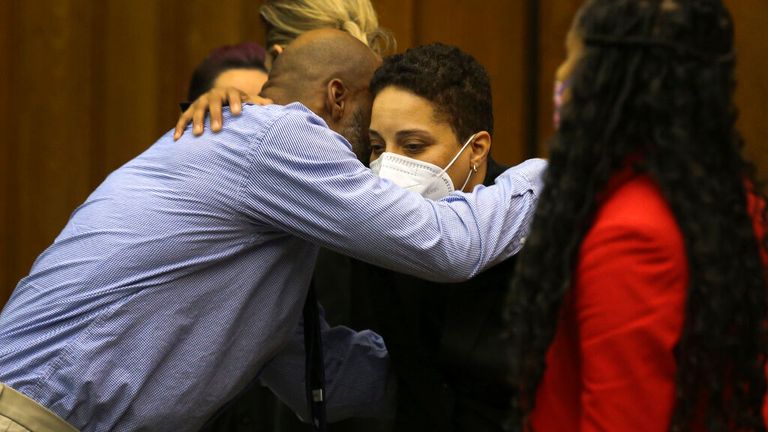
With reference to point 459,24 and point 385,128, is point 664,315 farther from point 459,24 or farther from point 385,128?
point 459,24

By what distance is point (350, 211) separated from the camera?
6.85 feet

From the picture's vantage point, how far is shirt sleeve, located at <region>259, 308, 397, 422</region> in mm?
2533

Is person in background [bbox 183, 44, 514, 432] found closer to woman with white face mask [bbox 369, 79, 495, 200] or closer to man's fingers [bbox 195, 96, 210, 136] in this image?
woman with white face mask [bbox 369, 79, 495, 200]

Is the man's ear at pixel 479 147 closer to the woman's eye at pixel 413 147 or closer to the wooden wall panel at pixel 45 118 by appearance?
the woman's eye at pixel 413 147

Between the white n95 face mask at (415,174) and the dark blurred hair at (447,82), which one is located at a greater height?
the dark blurred hair at (447,82)

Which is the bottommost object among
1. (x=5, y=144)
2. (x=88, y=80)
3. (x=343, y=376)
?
(x=343, y=376)

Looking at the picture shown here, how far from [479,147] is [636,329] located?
1.05 m

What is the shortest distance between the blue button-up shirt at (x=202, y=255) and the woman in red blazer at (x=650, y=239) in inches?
20.1

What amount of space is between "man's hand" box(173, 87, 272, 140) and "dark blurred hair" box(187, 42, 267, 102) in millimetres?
1206

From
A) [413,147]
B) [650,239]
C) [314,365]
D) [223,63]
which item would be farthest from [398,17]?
[650,239]

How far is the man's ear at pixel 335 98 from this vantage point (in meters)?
2.51

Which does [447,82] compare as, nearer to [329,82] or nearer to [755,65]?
[329,82]

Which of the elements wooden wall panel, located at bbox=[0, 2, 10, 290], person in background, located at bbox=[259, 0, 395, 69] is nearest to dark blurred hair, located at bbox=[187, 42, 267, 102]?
person in background, located at bbox=[259, 0, 395, 69]

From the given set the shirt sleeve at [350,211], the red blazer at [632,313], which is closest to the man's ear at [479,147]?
the shirt sleeve at [350,211]
